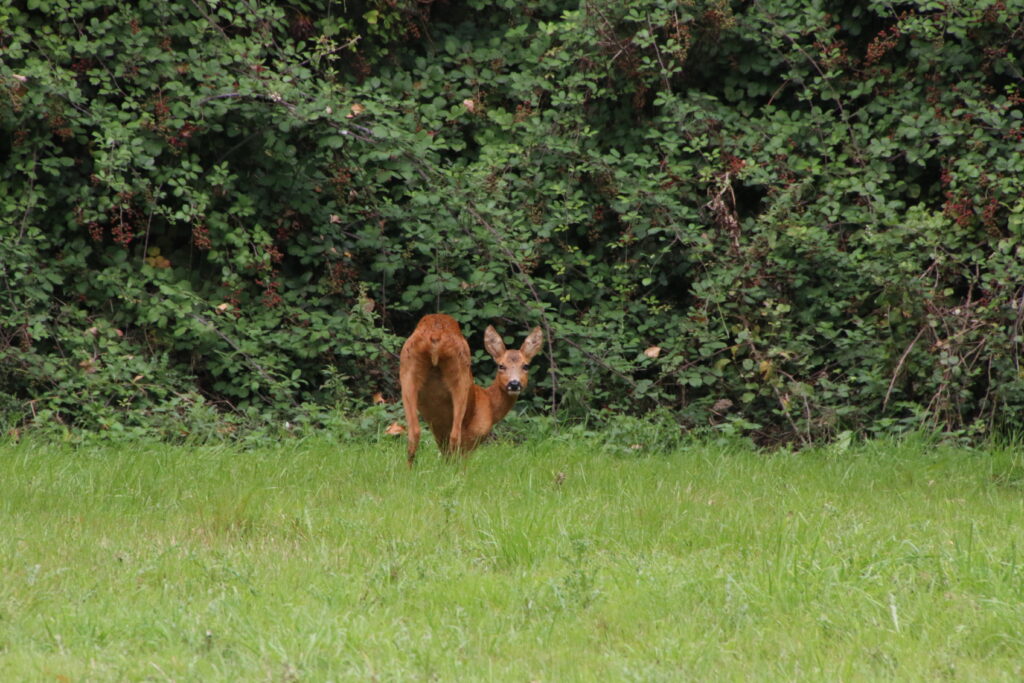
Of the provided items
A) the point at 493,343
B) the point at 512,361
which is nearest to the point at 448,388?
the point at 512,361

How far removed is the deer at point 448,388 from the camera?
739 cm

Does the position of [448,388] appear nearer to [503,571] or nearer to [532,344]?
[532,344]

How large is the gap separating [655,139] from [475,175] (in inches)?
65.1

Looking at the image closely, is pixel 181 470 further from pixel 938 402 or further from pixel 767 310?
pixel 938 402

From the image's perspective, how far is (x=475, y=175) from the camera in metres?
10.0

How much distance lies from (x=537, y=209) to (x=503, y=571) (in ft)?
17.5

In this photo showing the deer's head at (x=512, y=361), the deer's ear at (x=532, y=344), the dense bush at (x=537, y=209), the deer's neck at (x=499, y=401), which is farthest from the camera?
the dense bush at (x=537, y=209)

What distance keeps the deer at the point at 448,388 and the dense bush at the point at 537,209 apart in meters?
1.74

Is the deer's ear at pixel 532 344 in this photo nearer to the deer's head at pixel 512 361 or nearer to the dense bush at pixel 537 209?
the deer's head at pixel 512 361

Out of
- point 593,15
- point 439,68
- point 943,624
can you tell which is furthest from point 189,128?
point 943,624

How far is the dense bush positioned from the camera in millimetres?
9438

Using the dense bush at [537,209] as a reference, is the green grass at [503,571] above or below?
below

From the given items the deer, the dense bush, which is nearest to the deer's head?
the deer

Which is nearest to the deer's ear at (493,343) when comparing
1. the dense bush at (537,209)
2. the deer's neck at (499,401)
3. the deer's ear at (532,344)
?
the deer's ear at (532,344)
